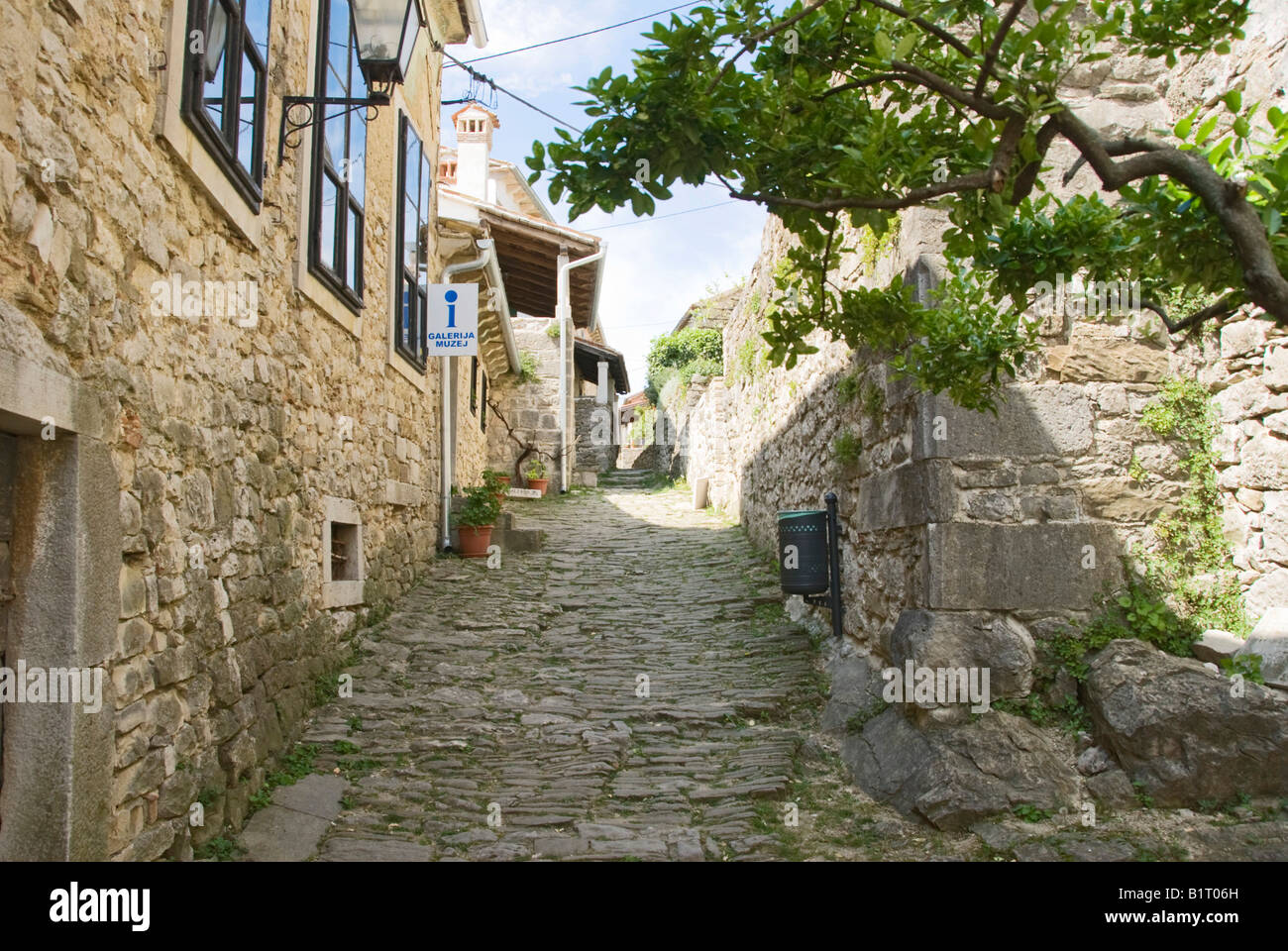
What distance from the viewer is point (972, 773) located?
13.7 ft

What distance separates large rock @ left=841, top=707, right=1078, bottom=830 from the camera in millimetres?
4062

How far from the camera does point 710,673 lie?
6.43m

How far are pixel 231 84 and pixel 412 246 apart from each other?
4408 mm

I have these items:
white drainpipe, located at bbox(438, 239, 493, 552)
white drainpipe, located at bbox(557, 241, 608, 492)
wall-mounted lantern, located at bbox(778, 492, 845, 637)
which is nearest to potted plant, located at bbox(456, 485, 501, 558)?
white drainpipe, located at bbox(438, 239, 493, 552)

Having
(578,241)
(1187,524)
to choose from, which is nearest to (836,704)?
(1187,524)

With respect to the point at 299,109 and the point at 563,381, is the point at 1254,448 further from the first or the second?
the point at 563,381

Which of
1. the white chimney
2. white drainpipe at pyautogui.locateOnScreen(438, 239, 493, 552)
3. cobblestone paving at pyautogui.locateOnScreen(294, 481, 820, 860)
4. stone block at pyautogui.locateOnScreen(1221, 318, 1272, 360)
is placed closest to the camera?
cobblestone paving at pyautogui.locateOnScreen(294, 481, 820, 860)

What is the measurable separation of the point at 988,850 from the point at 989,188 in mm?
2580

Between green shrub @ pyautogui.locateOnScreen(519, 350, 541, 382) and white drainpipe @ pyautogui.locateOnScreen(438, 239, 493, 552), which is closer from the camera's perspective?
white drainpipe @ pyautogui.locateOnScreen(438, 239, 493, 552)

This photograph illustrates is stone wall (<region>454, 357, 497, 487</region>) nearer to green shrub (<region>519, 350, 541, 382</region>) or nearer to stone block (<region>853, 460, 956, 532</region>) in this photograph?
green shrub (<region>519, 350, 541, 382</region>)

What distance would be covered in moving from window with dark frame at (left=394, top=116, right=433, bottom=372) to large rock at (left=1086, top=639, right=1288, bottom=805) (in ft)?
19.4

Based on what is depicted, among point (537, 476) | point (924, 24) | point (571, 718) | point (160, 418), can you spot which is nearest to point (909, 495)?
point (571, 718)

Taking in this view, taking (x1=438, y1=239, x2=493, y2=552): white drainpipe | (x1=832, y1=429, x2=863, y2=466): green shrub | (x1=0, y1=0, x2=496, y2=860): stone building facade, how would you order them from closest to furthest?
(x1=0, y1=0, x2=496, y2=860): stone building facade
(x1=832, y1=429, x2=863, y2=466): green shrub
(x1=438, y1=239, x2=493, y2=552): white drainpipe

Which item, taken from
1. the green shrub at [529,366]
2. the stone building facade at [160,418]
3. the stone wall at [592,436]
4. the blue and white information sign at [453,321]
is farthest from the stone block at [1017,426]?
the stone wall at [592,436]
